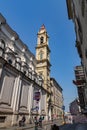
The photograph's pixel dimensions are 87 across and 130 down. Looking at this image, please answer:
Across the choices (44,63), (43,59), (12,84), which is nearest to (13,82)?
(12,84)

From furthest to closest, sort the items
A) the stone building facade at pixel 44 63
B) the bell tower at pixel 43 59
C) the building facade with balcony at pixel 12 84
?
1. the bell tower at pixel 43 59
2. the stone building facade at pixel 44 63
3. the building facade with balcony at pixel 12 84

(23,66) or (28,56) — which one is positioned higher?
(28,56)

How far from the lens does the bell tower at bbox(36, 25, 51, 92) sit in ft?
137

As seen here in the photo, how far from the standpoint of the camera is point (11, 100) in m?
20.7

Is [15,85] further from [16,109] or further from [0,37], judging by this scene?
[0,37]

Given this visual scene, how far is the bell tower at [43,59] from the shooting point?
4166 cm

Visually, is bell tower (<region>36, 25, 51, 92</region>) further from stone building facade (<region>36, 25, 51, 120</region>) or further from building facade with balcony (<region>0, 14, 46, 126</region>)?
building facade with balcony (<region>0, 14, 46, 126</region>)

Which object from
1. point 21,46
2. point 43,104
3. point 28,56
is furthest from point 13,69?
point 43,104

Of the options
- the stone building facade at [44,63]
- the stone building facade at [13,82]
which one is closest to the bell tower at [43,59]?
the stone building facade at [44,63]

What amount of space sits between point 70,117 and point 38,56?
27.3m

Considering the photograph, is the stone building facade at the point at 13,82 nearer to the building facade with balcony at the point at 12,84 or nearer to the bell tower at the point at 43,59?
the building facade with balcony at the point at 12,84

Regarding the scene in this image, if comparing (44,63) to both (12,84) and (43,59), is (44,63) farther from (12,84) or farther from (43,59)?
(12,84)

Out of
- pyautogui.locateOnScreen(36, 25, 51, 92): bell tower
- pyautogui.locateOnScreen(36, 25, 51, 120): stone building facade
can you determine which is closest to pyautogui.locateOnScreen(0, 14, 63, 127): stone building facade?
pyautogui.locateOnScreen(36, 25, 51, 120): stone building facade

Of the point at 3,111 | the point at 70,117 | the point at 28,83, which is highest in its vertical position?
the point at 28,83
